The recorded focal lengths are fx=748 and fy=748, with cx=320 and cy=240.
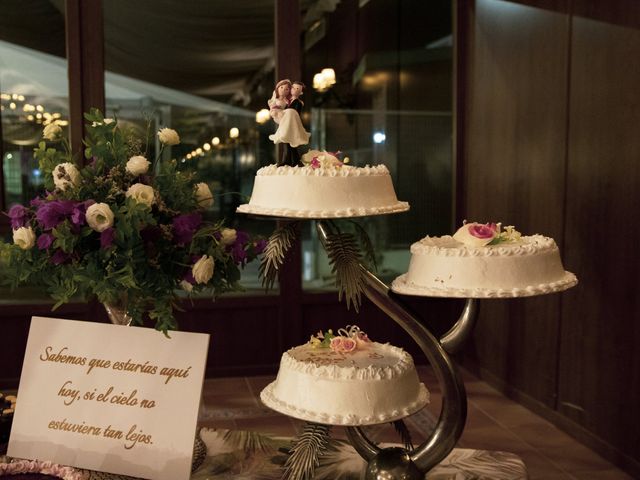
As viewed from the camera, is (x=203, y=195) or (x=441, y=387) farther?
(x=203, y=195)

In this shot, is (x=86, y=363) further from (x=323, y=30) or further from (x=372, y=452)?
(x=323, y=30)

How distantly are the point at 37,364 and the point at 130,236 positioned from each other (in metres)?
0.36

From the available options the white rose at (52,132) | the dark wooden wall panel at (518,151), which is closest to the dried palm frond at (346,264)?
the white rose at (52,132)

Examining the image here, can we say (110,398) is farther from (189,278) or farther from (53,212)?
(53,212)

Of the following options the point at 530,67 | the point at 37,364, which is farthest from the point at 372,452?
the point at 530,67

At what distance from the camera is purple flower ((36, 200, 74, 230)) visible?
60.0 inches

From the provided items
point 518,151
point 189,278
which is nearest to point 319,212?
point 189,278

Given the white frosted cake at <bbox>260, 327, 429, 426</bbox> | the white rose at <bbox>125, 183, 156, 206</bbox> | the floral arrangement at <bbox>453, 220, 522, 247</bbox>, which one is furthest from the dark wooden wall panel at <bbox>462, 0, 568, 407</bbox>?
the white rose at <bbox>125, 183, 156, 206</bbox>

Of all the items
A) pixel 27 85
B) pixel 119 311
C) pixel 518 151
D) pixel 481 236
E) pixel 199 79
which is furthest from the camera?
pixel 199 79

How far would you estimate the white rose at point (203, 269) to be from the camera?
157 centimetres

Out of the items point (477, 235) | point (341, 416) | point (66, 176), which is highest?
point (66, 176)

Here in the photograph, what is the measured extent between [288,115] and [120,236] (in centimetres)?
42

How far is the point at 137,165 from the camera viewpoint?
5.28ft

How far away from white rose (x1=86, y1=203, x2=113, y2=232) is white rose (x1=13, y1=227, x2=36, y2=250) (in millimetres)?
150
